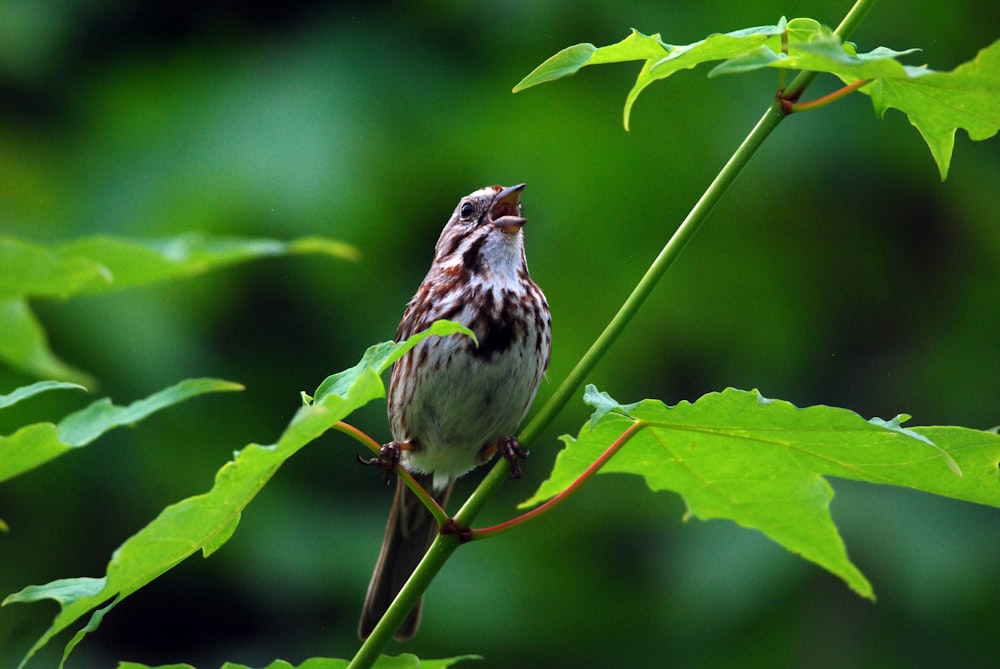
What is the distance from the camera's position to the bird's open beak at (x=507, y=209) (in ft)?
9.91

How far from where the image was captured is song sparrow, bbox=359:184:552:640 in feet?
9.50

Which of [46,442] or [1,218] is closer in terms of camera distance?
[46,442]

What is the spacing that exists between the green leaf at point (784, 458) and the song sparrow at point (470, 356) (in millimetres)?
1002

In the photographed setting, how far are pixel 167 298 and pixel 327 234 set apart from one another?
678 mm

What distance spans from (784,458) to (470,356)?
1.33 meters

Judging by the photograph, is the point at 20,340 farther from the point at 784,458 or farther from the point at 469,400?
the point at 469,400

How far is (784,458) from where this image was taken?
1655 mm

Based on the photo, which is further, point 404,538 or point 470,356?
point 404,538

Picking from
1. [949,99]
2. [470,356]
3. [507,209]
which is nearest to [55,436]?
[949,99]

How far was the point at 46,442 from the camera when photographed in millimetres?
1124

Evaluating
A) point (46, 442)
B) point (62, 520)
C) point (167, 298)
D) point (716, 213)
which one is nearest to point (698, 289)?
point (716, 213)

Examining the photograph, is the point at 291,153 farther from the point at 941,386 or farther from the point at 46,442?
the point at 46,442

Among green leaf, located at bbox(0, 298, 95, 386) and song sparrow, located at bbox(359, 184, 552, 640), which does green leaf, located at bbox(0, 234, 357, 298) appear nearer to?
green leaf, located at bbox(0, 298, 95, 386)

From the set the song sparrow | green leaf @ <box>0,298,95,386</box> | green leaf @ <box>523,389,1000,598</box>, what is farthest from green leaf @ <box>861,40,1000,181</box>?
the song sparrow
